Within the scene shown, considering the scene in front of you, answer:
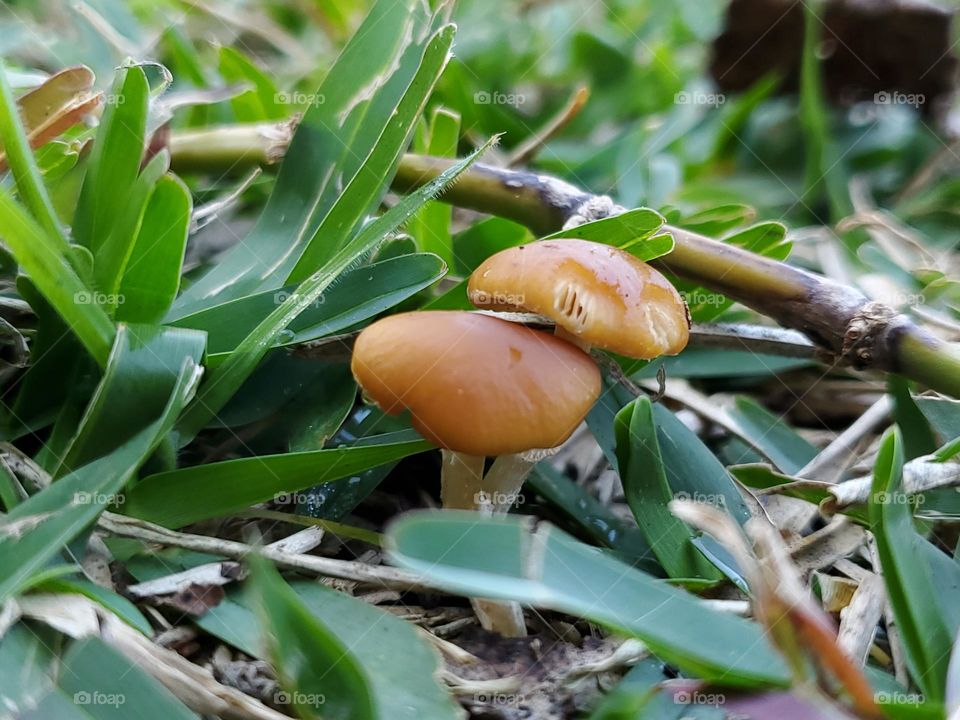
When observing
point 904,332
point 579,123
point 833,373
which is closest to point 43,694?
point 904,332

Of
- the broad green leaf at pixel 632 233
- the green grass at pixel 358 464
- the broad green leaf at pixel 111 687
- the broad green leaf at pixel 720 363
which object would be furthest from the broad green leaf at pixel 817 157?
the broad green leaf at pixel 111 687

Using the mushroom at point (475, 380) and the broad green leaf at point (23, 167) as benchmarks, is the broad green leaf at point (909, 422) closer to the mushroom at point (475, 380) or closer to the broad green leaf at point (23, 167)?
the mushroom at point (475, 380)

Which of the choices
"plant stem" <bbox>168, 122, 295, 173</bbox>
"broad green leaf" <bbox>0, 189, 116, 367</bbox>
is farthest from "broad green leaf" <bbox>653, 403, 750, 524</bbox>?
"plant stem" <bbox>168, 122, 295, 173</bbox>

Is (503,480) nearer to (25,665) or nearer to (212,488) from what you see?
(212,488)

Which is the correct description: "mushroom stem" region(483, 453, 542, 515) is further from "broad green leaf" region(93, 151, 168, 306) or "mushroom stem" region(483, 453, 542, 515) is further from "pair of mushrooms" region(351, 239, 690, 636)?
"broad green leaf" region(93, 151, 168, 306)

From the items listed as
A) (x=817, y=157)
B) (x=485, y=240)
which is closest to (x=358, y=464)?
(x=485, y=240)

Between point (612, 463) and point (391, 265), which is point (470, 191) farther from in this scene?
point (612, 463)
